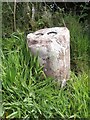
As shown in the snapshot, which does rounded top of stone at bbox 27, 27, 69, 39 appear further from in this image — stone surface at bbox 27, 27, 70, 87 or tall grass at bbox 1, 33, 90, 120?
tall grass at bbox 1, 33, 90, 120

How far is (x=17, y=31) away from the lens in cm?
375

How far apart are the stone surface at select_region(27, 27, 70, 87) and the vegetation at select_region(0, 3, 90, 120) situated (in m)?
0.07

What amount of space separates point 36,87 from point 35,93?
0.06 metres

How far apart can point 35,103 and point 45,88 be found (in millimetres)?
189

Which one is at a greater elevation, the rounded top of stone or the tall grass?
the rounded top of stone

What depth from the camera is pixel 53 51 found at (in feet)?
9.98

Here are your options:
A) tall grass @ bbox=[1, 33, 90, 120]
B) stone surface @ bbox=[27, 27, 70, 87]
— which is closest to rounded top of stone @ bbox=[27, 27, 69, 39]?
stone surface @ bbox=[27, 27, 70, 87]

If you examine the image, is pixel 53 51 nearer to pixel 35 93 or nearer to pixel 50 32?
pixel 50 32

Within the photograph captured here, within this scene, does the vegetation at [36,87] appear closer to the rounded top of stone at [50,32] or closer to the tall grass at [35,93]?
the tall grass at [35,93]

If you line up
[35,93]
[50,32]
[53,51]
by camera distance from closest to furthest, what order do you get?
[35,93]
[53,51]
[50,32]

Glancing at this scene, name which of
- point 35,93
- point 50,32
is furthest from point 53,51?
point 35,93

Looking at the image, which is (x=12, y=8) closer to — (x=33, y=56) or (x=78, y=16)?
(x=78, y=16)

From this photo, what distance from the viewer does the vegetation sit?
107 inches

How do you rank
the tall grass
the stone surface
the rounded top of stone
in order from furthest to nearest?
1. the rounded top of stone
2. the stone surface
3. the tall grass
